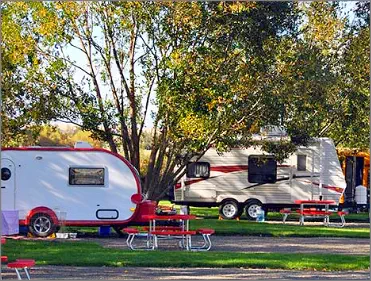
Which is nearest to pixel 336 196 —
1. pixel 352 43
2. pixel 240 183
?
pixel 240 183

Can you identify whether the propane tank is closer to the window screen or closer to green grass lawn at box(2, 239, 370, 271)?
the window screen

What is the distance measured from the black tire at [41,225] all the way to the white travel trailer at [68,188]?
2cm

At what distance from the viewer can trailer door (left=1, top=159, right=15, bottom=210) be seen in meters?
21.3

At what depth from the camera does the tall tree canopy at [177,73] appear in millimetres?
23250

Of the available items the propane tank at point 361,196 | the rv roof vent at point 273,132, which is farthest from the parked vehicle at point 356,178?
the rv roof vent at point 273,132

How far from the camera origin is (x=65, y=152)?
21.9m

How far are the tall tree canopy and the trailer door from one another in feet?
11.9

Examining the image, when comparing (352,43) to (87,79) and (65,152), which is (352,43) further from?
(65,152)

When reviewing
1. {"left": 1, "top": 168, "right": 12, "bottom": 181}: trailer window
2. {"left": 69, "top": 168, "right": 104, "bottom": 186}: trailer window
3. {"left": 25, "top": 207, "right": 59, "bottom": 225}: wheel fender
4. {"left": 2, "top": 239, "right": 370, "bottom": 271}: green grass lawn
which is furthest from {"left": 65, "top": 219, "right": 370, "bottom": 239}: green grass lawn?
{"left": 2, "top": 239, "right": 370, "bottom": 271}: green grass lawn

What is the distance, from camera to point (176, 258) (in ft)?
50.2

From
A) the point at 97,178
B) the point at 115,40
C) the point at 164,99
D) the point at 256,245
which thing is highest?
the point at 115,40

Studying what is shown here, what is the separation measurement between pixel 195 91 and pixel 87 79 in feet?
12.6

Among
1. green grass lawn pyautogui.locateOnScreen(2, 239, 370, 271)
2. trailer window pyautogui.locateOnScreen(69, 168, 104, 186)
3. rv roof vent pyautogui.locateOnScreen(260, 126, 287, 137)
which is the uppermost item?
rv roof vent pyautogui.locateOnScreen(260, 126, 287, 137)

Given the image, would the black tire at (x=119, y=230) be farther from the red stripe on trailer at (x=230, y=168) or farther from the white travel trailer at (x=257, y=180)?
the red stripe on trailer at (x=230, y=168)
